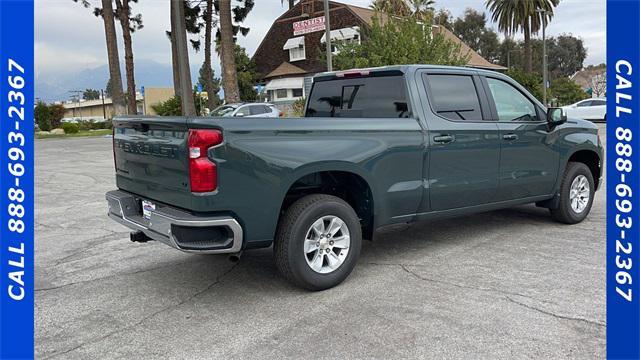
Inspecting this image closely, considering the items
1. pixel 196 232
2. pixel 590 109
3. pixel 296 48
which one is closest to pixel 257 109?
pixel 590 109

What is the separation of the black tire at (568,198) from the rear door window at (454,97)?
166cm

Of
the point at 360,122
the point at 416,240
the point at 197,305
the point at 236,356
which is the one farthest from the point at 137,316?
the point at 416,240

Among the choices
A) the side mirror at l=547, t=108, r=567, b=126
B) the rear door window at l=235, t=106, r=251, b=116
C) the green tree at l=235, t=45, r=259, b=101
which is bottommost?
the side mirror at l=547, t=108, r=567, b=126

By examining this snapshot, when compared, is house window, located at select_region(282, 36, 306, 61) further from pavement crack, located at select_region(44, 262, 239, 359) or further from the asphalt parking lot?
pavement crack, located at select_region(44, 262, 239, 359)

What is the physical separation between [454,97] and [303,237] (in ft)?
7.73

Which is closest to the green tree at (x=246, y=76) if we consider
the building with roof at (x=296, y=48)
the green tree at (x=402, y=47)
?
the building with roof at (x=296, y=48)

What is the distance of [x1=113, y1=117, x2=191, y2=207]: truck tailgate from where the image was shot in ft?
13.2

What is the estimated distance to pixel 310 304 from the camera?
4.30m

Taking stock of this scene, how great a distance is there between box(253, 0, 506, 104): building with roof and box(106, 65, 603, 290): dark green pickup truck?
106 feet

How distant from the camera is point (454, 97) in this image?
559 cm

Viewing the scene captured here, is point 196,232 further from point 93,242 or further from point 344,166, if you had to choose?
point 93,242

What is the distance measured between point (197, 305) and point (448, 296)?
2.02 metres

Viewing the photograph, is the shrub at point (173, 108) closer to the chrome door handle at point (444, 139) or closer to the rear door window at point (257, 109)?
the rear door window at point (257, 109)

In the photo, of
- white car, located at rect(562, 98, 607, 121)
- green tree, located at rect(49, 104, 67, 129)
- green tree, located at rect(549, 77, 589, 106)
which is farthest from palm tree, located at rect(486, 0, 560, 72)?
green tree, located at rect(49, 104, 67, 129)
